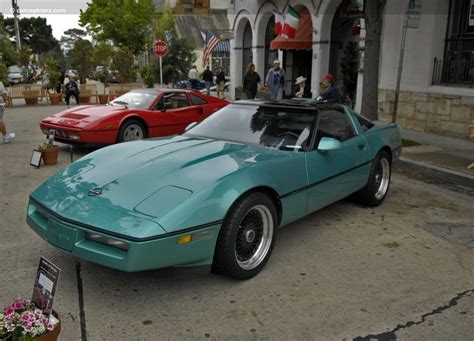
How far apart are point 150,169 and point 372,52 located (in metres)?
7.58

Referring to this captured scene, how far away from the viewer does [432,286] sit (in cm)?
→ 373

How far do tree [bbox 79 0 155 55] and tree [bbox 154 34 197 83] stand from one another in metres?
10.2

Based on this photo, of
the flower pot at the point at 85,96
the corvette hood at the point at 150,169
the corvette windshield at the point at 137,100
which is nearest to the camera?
the corvette hood at the point at 150,169

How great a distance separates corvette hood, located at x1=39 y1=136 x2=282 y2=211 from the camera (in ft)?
11.2

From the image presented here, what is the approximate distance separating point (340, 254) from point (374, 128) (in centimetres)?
207

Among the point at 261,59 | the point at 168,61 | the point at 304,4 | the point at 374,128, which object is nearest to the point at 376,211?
the point at 374,128

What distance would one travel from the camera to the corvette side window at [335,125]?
15.7 feet

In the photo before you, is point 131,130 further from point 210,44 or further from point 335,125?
point 210,44

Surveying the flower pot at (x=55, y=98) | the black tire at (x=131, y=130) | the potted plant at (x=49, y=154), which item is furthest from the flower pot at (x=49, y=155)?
the flower pot at (x=55, y=98)

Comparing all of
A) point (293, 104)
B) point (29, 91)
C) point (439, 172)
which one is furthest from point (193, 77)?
point (293, 104)

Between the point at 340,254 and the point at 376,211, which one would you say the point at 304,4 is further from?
the point at 340,254

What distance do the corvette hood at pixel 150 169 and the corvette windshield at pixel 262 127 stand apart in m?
0.24

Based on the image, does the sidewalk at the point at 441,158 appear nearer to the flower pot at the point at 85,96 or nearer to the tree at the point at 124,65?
the flower pot at the point at 85,96

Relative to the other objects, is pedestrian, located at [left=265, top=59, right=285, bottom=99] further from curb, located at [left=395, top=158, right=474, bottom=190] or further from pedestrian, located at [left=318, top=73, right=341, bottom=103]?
curb, located at [left=395, top=158, right=474, bottom=190]
